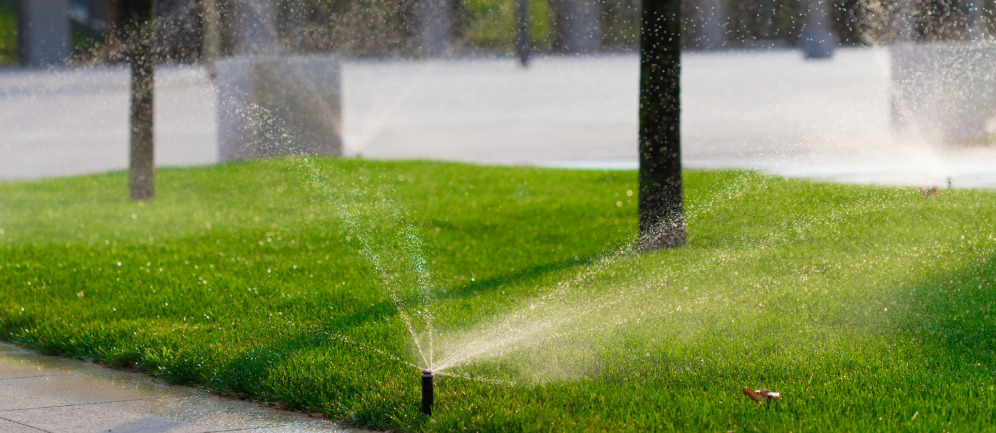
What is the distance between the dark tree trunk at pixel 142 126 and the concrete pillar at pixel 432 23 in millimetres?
5547

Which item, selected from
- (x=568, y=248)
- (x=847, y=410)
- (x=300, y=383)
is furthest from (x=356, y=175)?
(x=847, y=410)

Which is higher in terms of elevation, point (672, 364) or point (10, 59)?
point (10, 59)

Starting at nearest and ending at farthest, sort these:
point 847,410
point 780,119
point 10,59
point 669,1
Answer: point 847,410
point 669,1
point 780,119
point 10,59

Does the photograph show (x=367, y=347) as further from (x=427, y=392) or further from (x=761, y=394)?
(x=761, y=394)

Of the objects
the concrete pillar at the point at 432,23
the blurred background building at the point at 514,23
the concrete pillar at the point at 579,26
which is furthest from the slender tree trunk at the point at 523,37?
the concrete pillar at the point at 432,23

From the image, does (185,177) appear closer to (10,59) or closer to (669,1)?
(669,1)

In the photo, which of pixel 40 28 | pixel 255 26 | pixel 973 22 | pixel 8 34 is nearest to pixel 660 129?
pixel 973 22

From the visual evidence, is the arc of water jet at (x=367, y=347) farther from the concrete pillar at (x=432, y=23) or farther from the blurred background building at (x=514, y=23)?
the concrete pillar at (x=432, y=23)

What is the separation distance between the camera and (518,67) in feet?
76.5

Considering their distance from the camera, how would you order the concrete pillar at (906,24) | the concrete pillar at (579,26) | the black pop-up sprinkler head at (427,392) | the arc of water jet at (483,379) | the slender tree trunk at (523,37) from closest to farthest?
the black pop-up sprinkler head at (427,392)
the arc of water jet at (483,379)
the concrete pillar at (906,24)
the concrete pillar at (579,26)
the slender tree trunk at (523,37)

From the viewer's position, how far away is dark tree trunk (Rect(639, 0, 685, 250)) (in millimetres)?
6008

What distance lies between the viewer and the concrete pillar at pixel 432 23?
14070mm

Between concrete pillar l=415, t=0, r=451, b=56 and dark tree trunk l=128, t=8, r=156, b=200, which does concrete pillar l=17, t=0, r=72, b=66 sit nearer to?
concrete pillar l=415, t=0, r=451, b=56

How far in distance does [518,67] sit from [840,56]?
10.5m
